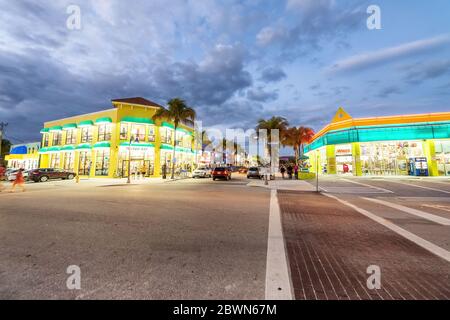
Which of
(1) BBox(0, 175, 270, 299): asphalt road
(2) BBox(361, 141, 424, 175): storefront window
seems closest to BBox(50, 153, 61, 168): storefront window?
(1) BBox(0, 175, 270, 299): asphalt road

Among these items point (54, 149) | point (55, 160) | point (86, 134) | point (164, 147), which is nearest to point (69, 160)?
point (54, 149)

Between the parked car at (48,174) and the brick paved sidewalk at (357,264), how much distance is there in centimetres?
2867

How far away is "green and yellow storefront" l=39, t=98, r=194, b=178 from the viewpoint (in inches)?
1125

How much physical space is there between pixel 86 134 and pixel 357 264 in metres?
37.1

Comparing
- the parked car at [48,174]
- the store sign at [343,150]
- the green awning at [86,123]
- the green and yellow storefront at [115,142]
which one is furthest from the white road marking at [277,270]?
the green awning at [86,123]

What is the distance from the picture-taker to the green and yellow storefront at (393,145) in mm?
27016

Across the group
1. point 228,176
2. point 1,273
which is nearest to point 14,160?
point 228,176

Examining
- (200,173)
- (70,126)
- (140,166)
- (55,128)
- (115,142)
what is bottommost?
(200,173)

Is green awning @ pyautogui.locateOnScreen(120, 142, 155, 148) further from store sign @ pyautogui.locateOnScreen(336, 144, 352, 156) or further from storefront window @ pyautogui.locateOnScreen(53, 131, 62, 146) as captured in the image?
store sign @ pyautogui.locateOnScreen(336, 144, 352, 156)

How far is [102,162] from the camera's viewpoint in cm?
2983

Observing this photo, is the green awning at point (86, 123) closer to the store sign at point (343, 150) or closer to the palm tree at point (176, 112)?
the palm tree at point (176, 112)

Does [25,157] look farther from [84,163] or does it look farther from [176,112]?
[176,112]

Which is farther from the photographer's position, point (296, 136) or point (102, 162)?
point (296, 136)

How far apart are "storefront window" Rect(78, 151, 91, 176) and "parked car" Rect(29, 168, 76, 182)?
12.2 feet
